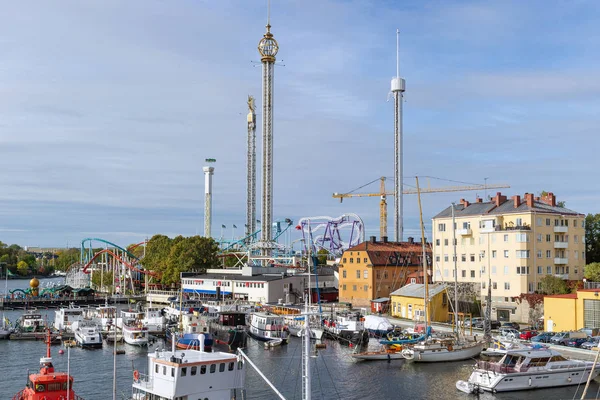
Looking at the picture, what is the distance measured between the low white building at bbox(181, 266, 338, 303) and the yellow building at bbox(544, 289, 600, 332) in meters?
45.5

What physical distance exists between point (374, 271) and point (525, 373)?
45.7 metres

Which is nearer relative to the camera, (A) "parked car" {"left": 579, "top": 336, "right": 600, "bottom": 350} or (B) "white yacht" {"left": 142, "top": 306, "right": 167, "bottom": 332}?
(A) "parked car" {"left": 579, "top": 336, "right": 600, "bottom": 350}

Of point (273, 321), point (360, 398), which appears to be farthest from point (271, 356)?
point (360, 398)

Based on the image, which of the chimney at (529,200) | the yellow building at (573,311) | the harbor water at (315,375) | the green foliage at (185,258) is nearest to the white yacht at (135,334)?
the harbor water at (315,375)

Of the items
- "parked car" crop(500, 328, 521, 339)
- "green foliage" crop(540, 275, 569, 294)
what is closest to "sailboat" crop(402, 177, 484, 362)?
"parked car" crop(500, 328, 521, 339)

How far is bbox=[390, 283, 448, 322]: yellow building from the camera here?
235 feet

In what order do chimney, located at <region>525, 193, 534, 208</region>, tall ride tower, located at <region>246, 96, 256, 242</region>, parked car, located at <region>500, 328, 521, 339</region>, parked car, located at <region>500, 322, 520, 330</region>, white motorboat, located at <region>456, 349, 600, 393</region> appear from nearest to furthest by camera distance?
white motorboat, located at <region>456, 349, 600, 393</region>, parked car, located at <region>500, 328, 521, 339</region>, parked car, located at <region>500, 322, 520, 330</region>, chimney, located at <region>525, 193, 534, 208</region>, tall ride tower, located at <region>246, 96, 256, 242</region>

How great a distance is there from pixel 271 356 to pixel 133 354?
1372 centimetres

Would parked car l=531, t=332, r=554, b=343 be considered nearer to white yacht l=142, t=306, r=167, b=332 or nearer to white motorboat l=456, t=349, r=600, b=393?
white motorboat l=456, t=349, r=600, b=393

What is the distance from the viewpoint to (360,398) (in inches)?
1647

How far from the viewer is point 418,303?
239ft

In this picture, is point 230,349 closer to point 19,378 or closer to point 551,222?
point 19,378

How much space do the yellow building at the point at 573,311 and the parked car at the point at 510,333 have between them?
427 cm

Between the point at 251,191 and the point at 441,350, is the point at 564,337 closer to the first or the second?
the point at 441,350
